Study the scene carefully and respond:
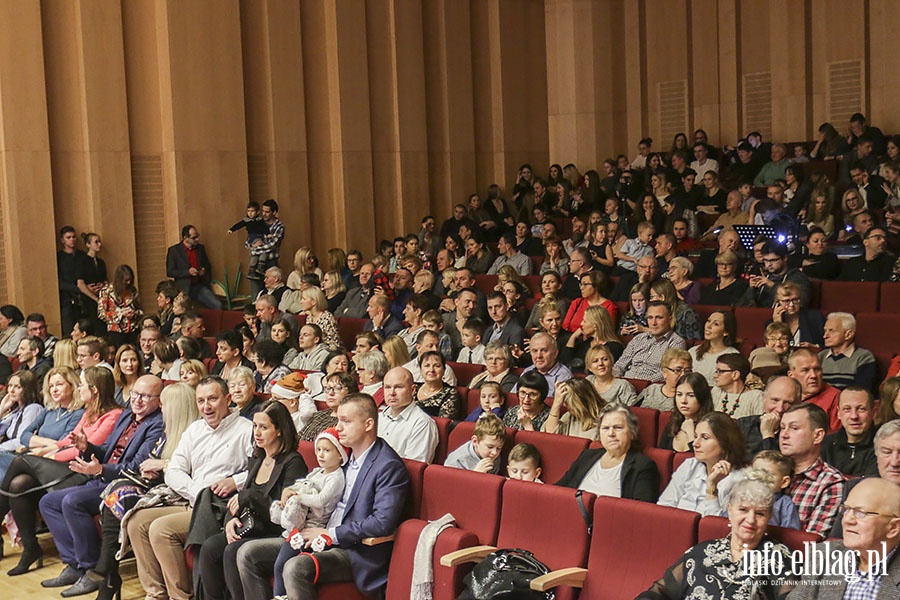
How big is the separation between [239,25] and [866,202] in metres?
5.75

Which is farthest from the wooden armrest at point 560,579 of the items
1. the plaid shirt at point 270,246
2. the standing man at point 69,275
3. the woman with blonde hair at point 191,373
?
the plaid shirt at point 270,246

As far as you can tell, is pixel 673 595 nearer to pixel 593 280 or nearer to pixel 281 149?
pixel 593 280

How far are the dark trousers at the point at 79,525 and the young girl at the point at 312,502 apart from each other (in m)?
1.26

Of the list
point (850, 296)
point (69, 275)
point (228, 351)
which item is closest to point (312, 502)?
point (228, 351)

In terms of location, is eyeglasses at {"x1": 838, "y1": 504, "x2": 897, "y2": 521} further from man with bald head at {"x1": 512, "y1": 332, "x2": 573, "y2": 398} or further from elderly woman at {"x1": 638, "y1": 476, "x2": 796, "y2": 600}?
man with bald head at {"x1": 512, "y1": 332, "x2": 573, "y2": 398}

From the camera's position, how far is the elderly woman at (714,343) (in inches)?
216

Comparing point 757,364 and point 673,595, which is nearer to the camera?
point 673,595

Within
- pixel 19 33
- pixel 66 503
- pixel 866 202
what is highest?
pixel 19 33

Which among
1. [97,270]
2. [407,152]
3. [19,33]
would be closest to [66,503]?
[97,270]

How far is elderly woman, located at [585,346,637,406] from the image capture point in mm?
5223

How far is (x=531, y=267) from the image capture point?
9.23 m

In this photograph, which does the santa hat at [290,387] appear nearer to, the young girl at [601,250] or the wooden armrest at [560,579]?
the wooden armrest at [560,579]

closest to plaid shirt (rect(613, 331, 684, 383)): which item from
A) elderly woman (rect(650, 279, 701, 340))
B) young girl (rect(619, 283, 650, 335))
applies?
elderly woman (rect(650, 279, 701, 340))

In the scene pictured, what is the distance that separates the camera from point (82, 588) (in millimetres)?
4969
